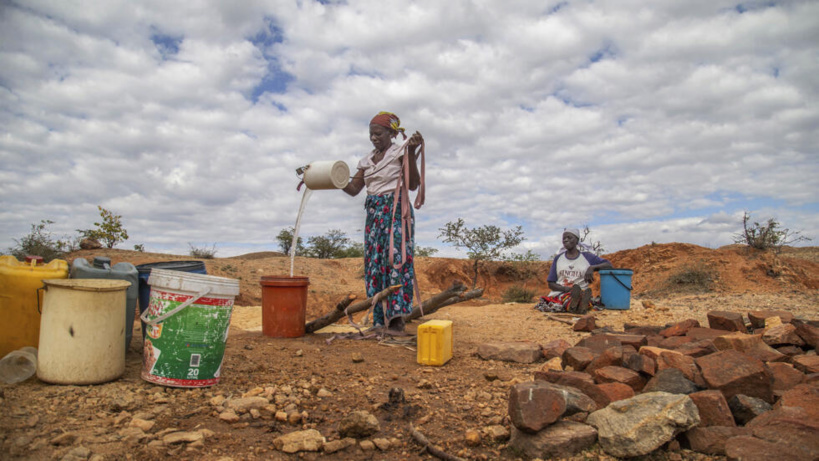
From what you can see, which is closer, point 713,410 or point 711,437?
point 711,437

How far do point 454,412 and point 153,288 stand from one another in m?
1.90

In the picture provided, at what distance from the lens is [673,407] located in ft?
7.36

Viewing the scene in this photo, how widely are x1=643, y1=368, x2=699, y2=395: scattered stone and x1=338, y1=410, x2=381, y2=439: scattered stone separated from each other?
161 cm

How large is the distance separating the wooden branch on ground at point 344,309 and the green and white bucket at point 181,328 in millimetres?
1891

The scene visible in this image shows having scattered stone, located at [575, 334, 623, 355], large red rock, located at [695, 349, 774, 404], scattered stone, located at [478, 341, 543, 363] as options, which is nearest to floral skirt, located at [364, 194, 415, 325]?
scattered stone, located at [478, 341, 543, 363]

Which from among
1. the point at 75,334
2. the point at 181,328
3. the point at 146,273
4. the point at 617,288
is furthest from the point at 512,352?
the point at 617,288

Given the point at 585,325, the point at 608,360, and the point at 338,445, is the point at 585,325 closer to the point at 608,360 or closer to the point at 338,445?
the point at 608,360

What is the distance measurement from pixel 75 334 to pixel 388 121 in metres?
3.20

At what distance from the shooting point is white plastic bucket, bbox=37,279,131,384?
106 inches

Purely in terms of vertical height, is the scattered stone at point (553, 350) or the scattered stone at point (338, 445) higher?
the scattered stone at point (553, 350)

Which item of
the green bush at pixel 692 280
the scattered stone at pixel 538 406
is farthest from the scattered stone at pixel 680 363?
the green bush at pixel 692 280

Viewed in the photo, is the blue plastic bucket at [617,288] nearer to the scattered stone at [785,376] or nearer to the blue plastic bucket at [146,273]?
the scattered stone at [785,376]

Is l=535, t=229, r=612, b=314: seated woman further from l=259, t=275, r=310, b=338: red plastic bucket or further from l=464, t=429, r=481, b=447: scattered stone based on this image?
l=464, t=429, r=481, b=447: scattered stone

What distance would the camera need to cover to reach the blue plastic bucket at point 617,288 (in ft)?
24.0
